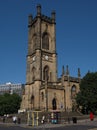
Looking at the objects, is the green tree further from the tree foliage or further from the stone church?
the tree foliage

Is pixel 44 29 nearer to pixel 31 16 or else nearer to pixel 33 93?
pixel 31 16

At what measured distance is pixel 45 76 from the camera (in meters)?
76.7

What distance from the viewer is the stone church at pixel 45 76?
7231 centimetres

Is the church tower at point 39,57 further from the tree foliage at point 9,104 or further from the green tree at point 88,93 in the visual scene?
the tree foliage at point 9,104

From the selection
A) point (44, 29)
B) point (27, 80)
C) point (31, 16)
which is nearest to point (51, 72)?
point (27, 80)

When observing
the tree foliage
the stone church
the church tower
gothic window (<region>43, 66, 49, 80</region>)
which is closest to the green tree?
the stone church

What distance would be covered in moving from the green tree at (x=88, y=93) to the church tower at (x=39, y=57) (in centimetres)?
1201

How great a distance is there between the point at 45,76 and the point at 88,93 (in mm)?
16653

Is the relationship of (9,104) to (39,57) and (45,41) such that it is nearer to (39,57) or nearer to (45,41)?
(39,57)

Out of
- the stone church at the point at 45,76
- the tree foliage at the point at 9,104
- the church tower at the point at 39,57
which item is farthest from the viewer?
the tree foliage at the point at 9,104

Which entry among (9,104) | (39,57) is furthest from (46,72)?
(9,104)

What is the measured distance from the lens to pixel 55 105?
72.9 m

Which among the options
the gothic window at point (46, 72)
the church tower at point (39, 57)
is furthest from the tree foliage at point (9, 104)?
the gothic window at point (46, 72)

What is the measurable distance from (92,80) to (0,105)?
45523mm
